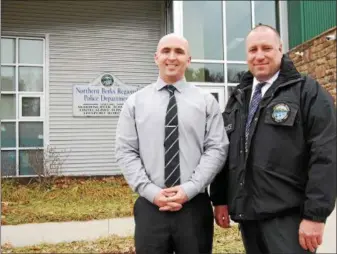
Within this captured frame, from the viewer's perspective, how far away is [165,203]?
6.14ft

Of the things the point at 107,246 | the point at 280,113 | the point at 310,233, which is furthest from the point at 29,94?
the point at 310,233

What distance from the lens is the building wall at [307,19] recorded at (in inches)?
307

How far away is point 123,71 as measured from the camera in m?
4.98

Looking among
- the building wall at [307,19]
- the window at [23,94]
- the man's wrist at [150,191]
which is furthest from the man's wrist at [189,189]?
the building wall at [307,19]

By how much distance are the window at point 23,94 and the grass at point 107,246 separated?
1529 mm

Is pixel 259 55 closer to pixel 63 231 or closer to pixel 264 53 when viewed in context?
pixel 264 53

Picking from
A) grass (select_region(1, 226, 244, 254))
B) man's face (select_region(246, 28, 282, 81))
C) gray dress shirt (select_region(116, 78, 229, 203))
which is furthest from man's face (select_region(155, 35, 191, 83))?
grass (select_region(1, 226, 244, 254))

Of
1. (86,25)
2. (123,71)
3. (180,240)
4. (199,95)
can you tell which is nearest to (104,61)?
(123,71)

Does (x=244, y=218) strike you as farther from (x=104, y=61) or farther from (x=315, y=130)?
(x=104, y=61)

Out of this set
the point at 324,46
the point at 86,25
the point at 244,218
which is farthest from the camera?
the point at 324,46

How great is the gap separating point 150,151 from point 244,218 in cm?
55

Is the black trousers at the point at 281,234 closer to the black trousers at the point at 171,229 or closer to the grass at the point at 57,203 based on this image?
the black trousers at the point at 171,229

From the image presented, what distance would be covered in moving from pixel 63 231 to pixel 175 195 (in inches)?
119

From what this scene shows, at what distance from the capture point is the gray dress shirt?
193 centimetres
